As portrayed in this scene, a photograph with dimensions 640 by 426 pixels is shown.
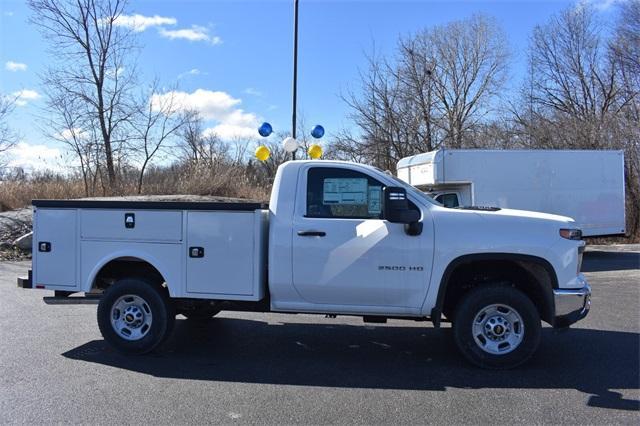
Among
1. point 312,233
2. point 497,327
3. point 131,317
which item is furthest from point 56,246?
point 497,327

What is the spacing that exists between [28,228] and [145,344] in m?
13.2

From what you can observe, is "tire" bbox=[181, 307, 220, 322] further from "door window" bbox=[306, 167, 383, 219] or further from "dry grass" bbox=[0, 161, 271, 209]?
"dry grass" bbox=[0, 161, 271, 209]

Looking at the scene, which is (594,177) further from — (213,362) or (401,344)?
(213,362)

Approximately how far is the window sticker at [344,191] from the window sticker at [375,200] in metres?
0.06

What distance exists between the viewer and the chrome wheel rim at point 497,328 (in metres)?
5.37

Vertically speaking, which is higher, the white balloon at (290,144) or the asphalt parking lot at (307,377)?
the white balloon at (290,144)

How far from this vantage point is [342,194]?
5.70 m

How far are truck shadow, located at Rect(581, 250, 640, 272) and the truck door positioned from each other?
881cm

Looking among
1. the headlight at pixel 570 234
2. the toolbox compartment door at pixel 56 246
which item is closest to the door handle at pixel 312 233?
the headlight at pixel 570 234

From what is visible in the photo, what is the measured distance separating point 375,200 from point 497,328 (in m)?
1.81

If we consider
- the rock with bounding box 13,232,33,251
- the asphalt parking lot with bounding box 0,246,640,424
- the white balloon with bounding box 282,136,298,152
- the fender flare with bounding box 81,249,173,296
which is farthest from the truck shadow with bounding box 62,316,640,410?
the rock with bounding box 13,232,33,251

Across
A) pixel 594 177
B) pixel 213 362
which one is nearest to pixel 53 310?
pixel 213 362

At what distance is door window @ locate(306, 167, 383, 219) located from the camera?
562 cm

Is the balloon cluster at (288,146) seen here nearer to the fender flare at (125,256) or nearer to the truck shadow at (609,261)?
the truck shadow at (609,261)
